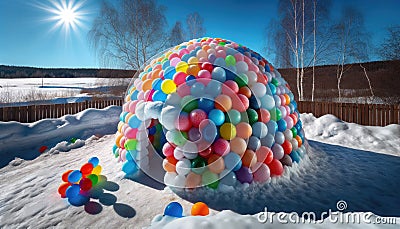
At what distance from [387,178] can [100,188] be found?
559cm

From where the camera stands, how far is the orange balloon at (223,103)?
3.80 m

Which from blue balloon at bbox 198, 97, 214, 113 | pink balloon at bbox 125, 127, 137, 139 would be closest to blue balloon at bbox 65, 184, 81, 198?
pink balloon at bbox 125, 127, 137, 139

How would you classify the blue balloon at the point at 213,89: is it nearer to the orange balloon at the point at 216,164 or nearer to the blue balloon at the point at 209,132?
the blue balloon at the point at 209,132

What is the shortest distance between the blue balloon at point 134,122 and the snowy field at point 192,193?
3.11 ft

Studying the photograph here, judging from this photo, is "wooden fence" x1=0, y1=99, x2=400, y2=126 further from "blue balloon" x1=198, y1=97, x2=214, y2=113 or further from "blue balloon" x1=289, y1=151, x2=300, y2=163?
"blue balloon" x1=198, y1=97, x2=214, y2=113

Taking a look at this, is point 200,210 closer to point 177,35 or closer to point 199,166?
point 199,166

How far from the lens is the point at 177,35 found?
16.0 m

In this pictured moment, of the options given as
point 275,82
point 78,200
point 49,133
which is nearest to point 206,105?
point 275,82

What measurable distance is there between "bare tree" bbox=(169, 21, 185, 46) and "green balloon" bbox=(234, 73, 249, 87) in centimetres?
1205

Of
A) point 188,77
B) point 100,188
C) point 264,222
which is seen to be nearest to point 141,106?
point 188,77

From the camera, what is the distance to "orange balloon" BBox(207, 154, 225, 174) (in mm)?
3625

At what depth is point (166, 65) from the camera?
15.5ft

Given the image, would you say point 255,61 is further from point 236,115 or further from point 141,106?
point 141,106

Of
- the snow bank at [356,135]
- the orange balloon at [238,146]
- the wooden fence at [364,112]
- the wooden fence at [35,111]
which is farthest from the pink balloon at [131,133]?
the wooden fence at [364,112]
